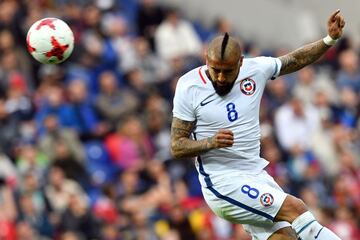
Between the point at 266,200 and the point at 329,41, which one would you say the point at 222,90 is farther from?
the point at 329,41

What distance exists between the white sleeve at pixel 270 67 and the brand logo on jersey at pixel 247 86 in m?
0.20

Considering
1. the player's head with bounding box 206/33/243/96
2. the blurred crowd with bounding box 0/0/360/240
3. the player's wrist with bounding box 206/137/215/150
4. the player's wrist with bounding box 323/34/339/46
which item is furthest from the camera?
the blurred crowd with bounding box 0/0/360/240

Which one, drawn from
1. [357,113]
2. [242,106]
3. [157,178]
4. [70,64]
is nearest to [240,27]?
[357,113]

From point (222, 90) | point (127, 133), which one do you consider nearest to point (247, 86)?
point (222, 90)

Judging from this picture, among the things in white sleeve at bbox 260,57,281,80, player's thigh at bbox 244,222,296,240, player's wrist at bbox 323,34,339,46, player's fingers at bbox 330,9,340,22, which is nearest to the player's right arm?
white sleeve at bbox 260,57,281,80

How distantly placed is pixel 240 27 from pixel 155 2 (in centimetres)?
256

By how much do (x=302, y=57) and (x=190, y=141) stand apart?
1.47m

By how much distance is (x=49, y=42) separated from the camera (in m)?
12.2

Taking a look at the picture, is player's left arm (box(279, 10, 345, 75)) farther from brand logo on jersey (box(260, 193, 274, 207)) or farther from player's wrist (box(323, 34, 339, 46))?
brand logo on jersey (box(260, 193, 274, 207))

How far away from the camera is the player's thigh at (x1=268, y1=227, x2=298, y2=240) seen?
11.3 metres

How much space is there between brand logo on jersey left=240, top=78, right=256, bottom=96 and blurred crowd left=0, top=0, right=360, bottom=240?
20.8 feet

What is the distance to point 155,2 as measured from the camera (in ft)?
81.3

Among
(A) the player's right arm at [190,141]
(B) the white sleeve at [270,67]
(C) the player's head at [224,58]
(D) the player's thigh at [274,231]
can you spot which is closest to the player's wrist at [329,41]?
(B) the white sleeve at [270,67]

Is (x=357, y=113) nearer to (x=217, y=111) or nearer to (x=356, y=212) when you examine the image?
(x=356, y=212)
